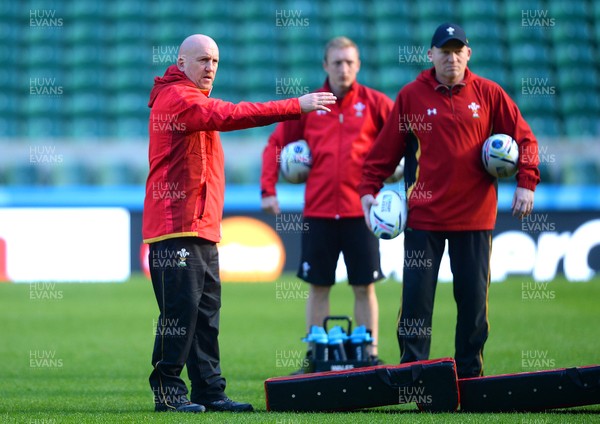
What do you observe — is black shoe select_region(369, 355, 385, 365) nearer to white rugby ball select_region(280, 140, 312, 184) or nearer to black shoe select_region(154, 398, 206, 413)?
white rugby ball select_region(280, 140, 312, 184)

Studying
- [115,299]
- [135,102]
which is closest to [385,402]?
[115,299]

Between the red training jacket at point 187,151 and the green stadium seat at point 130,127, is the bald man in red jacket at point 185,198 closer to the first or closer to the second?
the red training jacket at point 187,151

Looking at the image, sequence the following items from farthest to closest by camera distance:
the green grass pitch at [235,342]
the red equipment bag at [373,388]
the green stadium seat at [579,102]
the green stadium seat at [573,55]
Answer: the green stadium seat at [573,55]
the green stadium seat at [579,102]
the green grass pitch at [235,342]
the red equipment bag at [373,388]

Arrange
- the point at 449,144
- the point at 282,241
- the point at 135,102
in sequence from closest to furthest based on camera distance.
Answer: the point at 449,144 → the point at 282,241 → the point at 135,102

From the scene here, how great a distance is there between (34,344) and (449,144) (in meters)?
4.80

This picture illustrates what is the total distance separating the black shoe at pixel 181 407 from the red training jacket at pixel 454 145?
5.89 ft

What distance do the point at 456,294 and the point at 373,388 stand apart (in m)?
1.11

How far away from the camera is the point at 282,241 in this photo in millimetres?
15891

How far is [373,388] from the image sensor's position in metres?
5.75

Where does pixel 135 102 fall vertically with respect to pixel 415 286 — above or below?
above

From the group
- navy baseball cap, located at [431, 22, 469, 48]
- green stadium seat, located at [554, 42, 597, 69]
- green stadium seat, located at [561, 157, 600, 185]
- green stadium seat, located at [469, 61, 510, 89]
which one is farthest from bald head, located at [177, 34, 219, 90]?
green stadium seat, located at [554, 42, 597, 69]

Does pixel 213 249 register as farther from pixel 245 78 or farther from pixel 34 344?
pixel 245 78

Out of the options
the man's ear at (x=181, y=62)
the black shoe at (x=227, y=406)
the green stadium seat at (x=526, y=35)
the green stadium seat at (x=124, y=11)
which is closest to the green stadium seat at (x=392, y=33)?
the green stadium seat at (x=526, y=35)

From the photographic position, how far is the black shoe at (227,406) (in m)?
5.94
